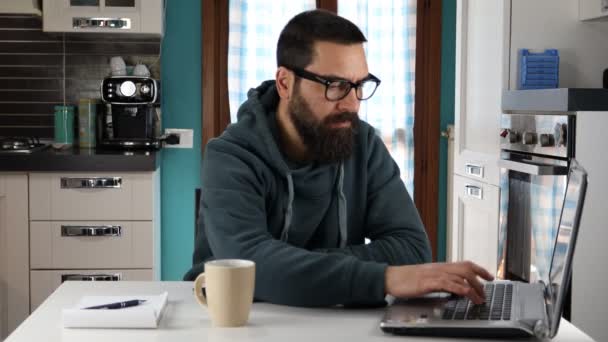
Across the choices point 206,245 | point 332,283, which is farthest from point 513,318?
point 206,245

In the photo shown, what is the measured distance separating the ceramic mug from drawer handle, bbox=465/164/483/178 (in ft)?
7.32

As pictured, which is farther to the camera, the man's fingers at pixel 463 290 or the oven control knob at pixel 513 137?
the oven control knob at pixel 513 137

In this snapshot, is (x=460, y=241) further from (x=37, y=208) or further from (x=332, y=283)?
(x=332, y=283)

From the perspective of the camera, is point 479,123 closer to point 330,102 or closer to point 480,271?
point 330,102

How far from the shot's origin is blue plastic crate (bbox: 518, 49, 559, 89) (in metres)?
3.05

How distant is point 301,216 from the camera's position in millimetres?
1816

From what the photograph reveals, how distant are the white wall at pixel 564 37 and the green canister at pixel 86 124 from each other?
2.02 metres

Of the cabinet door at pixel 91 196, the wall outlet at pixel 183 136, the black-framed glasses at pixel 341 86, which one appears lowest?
the cabinet door at pixel 91 196

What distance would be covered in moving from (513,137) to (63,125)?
7.06 feet

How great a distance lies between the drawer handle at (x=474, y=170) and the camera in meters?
3.39

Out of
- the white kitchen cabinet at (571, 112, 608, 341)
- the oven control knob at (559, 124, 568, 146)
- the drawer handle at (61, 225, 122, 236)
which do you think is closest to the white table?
the white kitchen cabinet at (571, 112, 608, 341)

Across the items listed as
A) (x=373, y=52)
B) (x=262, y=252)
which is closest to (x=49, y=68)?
(x=373, y=52)

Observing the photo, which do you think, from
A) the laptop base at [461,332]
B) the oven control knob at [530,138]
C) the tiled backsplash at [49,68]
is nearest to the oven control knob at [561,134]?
the oven control knob at [530,138]

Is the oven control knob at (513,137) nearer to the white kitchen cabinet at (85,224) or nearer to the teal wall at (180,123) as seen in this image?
the white kitchen cabinet at (85,224)
